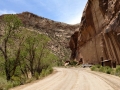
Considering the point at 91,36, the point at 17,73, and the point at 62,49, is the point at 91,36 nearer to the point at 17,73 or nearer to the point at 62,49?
the point at 17,73

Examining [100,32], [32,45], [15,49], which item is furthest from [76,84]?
[100,32]

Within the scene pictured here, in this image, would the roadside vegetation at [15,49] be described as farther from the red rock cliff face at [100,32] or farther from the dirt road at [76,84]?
the red rock cliff face at [100,32]

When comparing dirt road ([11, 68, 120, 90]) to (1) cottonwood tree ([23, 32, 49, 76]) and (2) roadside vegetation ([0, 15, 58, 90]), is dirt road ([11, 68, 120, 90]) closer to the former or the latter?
(2) roadside vegetation ([0, 15, 58, 90])

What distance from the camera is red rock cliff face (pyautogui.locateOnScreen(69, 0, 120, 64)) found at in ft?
121

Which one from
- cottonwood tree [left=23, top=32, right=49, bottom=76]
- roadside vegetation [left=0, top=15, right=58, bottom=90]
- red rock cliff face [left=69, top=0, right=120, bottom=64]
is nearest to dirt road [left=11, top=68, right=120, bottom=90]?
roadside vegetation [left=0, top=15, right=58, bottom=90]

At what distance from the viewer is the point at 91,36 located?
2222 inches

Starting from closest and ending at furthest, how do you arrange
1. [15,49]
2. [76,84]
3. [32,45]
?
[76,84] → [15,49] → [32,45]

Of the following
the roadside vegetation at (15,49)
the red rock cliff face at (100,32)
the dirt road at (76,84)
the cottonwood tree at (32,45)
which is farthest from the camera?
the red rock cliff face at (100,32)

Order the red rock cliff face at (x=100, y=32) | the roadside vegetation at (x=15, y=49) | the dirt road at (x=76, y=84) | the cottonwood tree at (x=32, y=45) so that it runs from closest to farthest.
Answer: the dirt road at (x=76, y=84), the roadside vegetation at (x=15, y=49), the cottonwood tree at (x=32, y=45), the red rock cliff face at (x=100, y=32)

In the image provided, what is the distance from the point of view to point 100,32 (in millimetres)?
47219

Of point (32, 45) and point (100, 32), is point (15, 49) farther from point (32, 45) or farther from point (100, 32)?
point (100, 32)

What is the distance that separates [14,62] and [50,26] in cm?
15179

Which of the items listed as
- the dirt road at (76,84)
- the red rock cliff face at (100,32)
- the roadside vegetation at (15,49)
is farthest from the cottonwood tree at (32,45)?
the dirt road at (76,84)

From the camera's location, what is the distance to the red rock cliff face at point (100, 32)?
37031 millimetres
